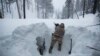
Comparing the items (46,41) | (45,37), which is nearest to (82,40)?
(46,41)

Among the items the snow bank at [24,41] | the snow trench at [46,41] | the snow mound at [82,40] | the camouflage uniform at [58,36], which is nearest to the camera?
the snow mound at [82,40]

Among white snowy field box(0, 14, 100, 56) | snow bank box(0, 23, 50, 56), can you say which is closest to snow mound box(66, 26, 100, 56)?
white snowy field box(0, 14, 100, 56)

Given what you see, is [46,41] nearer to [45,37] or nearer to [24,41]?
[45,37]

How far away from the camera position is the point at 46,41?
12391 mm

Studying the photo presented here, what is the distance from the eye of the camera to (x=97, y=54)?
988 centimetres

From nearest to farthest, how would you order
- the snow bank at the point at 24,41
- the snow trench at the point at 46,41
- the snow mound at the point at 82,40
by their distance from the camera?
the snow mound at the point at 82,40, the snow trench at the point at 46,41, the snow bank at the point at 24,41

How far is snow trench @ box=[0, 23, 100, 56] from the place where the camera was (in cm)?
1053

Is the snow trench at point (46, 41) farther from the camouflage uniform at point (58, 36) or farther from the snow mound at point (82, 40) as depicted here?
the camouflage uniform at point (58, 36)

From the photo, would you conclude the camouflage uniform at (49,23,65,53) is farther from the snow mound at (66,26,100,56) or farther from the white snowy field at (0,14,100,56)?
the snow mound at (66,26,100,56)

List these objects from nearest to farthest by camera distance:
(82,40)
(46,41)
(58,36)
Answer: (82,40)
(58,36)
(46,41)

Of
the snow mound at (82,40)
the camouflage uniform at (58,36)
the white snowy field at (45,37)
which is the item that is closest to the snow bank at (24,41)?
the white snowy field at (45,37)

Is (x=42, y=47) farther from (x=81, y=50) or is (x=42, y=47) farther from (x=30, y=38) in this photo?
(x=81, y=50)

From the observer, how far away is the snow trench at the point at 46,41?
10.5m

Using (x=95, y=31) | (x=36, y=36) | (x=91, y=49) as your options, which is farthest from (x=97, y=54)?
(x=36, y=36)
